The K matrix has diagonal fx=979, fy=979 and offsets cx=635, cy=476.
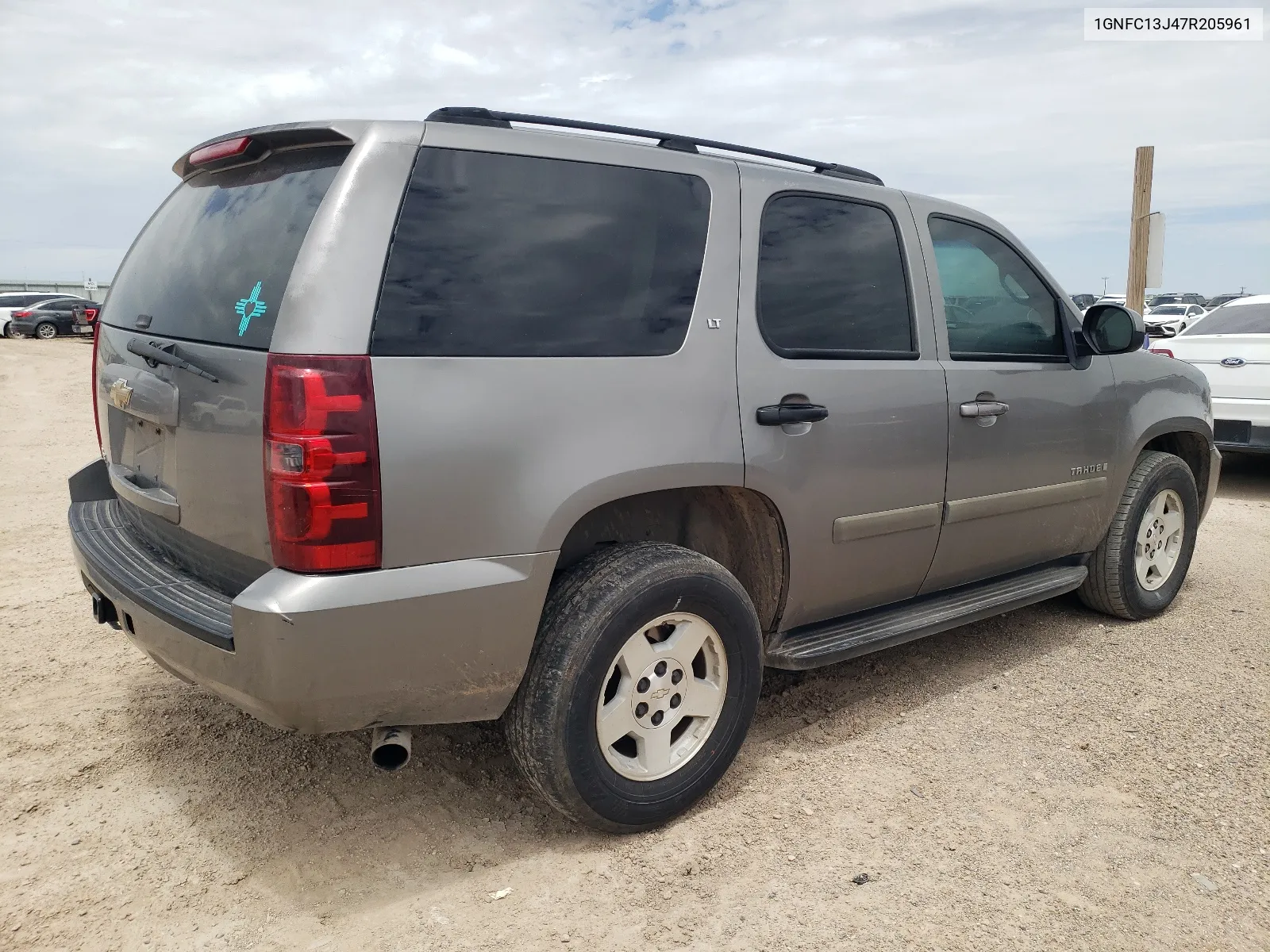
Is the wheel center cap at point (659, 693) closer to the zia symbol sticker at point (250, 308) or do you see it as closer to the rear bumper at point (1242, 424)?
the zia symbol sticker at point (250, 308)

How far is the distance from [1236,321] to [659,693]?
26.1 ft

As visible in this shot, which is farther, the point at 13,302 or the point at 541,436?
the point at 13,302

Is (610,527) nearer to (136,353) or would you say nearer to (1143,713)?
(136,353)

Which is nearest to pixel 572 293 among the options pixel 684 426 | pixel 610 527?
pixel 684 426

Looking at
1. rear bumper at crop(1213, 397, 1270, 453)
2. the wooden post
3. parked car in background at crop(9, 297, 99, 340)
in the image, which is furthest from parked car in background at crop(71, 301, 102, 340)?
rear bumper at crop(1213, 397, 1270, 453)

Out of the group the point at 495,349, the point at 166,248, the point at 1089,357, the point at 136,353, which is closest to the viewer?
the point at 495,349

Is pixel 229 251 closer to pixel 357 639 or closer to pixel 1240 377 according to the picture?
pixel 357 639

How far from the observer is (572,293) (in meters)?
2.63

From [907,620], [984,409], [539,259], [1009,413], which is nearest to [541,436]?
[539,259]

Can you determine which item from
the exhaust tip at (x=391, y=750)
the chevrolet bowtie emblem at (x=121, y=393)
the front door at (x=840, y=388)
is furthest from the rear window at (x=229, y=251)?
the front door at (x=840, y=388)

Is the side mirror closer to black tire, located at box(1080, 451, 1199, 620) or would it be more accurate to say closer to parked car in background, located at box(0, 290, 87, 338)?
black tire, located at box(1080, 451, 1199, 620)

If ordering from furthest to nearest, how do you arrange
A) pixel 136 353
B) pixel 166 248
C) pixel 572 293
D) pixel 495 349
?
1. pixel 166 248
2. pixel 136 353
3. pixel 572 293
4. pixel 495 349

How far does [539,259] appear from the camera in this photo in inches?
102

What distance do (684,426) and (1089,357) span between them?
226 cm
